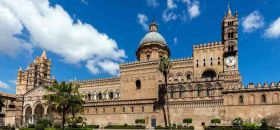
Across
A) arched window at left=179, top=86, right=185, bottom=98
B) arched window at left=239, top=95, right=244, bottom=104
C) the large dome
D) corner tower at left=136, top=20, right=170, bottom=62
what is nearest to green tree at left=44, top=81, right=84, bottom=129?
arched window at left=179, top=86, right=185, bottom=98

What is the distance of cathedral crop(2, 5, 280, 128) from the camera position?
45031mm

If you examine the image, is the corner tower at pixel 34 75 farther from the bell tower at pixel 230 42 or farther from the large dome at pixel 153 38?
the bell tower at pixel 230 42

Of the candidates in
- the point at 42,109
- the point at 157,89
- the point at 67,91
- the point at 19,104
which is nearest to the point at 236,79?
the point at 157,89

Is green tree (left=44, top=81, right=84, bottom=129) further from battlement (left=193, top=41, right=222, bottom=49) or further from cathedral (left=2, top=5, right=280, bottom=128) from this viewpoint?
battlement (left=193, top=41, right=222, bottom=49)

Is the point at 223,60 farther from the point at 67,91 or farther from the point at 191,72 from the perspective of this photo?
the point at 67,91

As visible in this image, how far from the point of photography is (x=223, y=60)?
175 feet

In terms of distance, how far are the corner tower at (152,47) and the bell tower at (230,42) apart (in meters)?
13.6

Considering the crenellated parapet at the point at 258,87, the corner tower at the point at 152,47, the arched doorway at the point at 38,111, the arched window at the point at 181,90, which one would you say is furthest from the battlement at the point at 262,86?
the arched doorway at the point at 38,111

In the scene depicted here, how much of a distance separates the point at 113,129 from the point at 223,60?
79.7 ft

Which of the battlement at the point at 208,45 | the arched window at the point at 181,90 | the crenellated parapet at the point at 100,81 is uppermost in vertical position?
the battlement at the point at 208,45

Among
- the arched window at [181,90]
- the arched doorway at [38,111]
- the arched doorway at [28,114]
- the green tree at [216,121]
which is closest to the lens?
the green tree at [216,121]

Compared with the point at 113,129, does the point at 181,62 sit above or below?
above

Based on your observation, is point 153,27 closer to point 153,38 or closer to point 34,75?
point 153,38

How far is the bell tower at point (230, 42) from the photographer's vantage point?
170 feet
